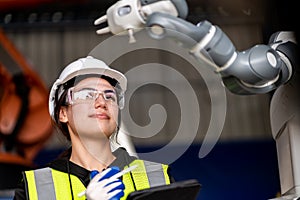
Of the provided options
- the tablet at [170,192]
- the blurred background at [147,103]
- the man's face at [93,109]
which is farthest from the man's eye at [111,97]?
the blurred background at [147,103]

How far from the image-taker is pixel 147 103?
3758 millimetres

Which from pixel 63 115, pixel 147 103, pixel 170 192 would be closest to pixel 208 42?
pixel 170 192

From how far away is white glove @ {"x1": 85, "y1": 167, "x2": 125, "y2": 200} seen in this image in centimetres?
118

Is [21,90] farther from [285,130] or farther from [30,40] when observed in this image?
[285,130]

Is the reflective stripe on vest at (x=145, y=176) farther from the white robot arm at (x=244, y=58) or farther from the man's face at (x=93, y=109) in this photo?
the white robot arm at (x=244, y=58)

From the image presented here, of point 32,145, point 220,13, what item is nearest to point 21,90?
point 32,145

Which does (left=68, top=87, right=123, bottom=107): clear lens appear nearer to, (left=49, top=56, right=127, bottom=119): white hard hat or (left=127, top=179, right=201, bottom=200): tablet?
(left=49, top=56, right=127, bottom=119): white hard hat

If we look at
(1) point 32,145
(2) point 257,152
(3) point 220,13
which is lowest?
(2) point 257,152

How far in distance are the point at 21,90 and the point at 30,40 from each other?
0.95 m

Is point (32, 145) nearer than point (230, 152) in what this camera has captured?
Yes

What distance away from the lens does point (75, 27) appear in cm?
384

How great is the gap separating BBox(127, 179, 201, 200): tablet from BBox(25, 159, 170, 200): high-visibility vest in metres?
0.18

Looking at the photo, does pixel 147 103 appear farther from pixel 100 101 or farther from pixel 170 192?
pixel 170 192

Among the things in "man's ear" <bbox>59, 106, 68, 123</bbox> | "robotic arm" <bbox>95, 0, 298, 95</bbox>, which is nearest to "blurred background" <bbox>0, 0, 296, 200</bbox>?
"man's ear" <bbox>59, 106, 68, 123</bbox>
